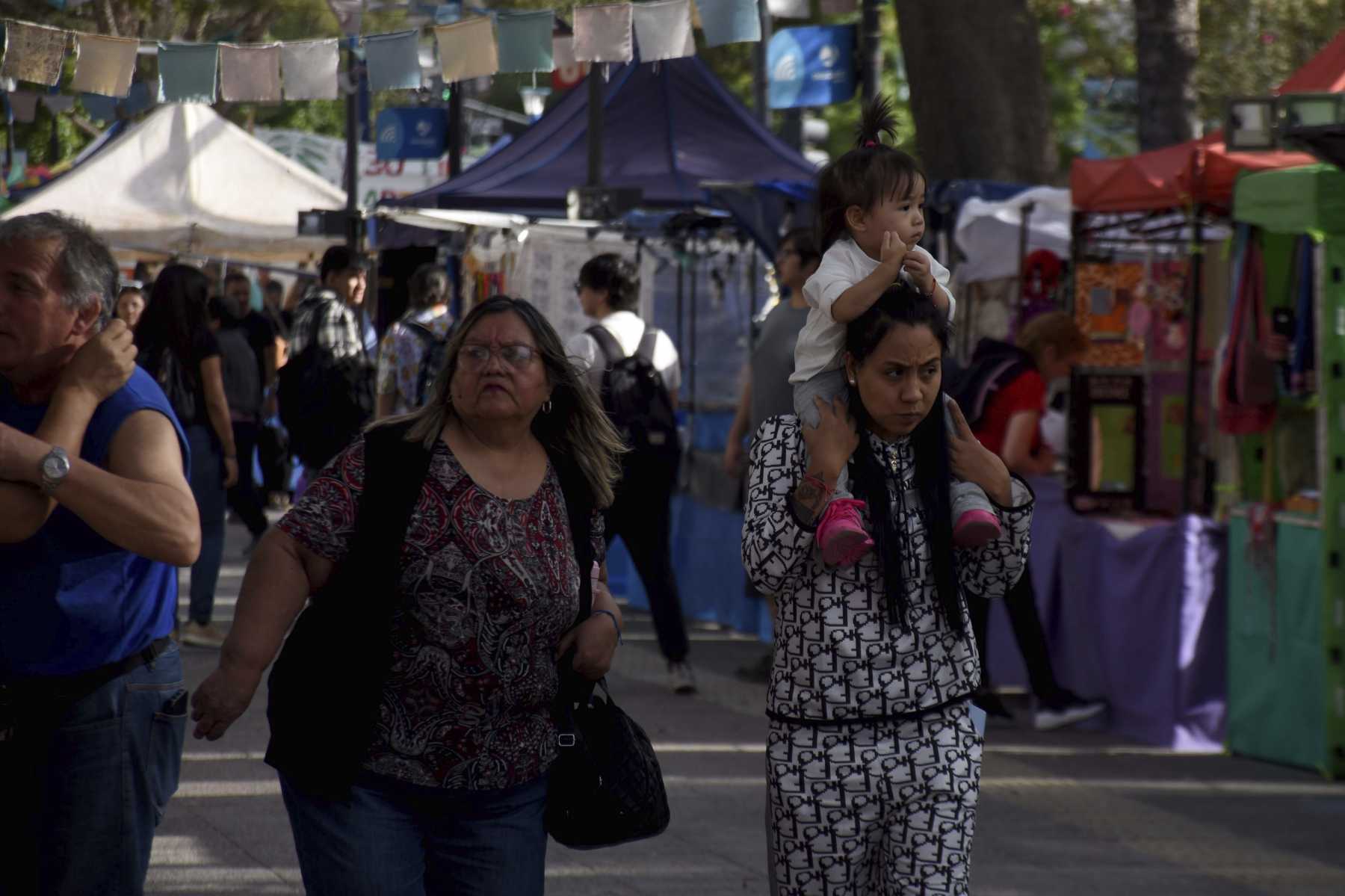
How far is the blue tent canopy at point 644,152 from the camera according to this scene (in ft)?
51.8

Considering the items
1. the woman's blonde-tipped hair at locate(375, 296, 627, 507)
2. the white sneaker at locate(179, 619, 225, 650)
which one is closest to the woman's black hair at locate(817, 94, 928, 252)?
the woman's blonde-tipped hair at locate(375, 296, 627, 507)

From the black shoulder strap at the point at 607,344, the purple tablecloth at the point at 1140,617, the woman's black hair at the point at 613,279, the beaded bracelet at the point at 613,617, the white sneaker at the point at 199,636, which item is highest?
the woman's black hair at the point at 613,279

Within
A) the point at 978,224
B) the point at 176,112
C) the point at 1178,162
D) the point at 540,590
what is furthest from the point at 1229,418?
the point at 176,112

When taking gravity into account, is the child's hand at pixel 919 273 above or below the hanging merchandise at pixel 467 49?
below

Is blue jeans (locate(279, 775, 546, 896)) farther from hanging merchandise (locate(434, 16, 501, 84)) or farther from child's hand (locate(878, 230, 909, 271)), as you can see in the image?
hanging merchandise (locate(434, 16, 501, 84))

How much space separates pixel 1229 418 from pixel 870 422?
5.05m

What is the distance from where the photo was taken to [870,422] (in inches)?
155

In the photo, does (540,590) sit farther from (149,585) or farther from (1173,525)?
(1173,525)

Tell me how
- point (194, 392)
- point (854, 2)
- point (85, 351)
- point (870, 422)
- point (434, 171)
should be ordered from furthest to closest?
point (434, 171) → point (854, 2) → point (194, 392) → point (870, 422) → point (85, 351)

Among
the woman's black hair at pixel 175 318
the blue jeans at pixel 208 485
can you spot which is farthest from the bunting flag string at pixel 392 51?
the blue jeans at pixel 208 485

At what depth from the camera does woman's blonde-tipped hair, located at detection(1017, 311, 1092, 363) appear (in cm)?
874

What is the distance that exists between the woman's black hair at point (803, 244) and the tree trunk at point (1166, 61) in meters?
7.96

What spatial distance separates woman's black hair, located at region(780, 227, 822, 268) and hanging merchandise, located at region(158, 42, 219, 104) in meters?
5.02

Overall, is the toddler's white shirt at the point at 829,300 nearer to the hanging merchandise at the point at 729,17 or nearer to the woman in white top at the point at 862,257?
the woman in white top at the point at 862,257
